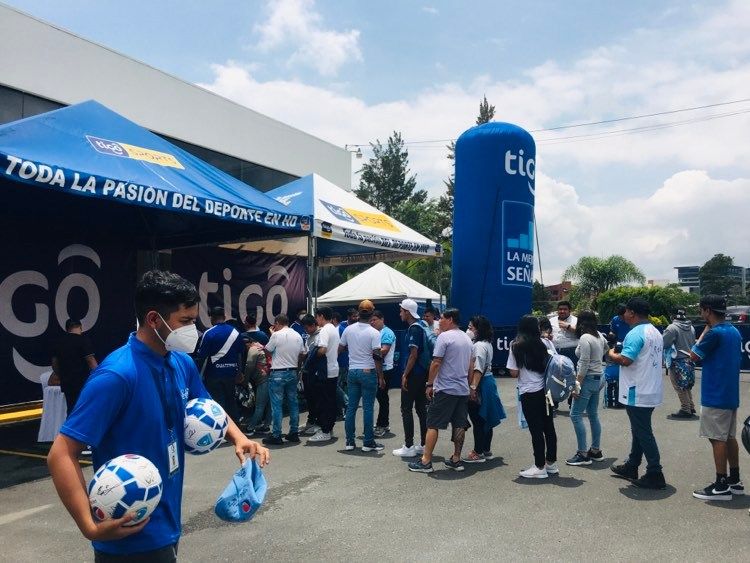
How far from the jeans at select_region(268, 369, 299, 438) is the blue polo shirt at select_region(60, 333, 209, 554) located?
587 cm

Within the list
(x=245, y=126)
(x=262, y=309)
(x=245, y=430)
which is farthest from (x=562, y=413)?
(x=245, y=126)

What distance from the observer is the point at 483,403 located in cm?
727

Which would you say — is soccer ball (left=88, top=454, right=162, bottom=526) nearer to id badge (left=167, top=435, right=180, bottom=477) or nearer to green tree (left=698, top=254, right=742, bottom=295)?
id badge (left=167, top=435, right=180, bottom=477)

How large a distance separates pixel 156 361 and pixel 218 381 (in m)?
6.12

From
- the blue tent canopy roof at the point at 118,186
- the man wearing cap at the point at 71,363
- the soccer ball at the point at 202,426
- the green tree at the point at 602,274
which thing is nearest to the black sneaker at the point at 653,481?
the soccer ball at the point at 202,426

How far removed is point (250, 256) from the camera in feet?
43.3

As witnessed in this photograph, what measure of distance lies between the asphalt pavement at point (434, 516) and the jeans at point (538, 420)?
0.91 ft

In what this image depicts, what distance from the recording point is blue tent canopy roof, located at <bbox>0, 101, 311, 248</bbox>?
6832 millimetres

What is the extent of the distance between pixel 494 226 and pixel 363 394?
771 cm

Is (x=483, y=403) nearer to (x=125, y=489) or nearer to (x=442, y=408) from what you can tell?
(x=442, y=408)

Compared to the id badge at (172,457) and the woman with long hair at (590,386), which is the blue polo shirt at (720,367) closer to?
the woman with long hair at (590,386)

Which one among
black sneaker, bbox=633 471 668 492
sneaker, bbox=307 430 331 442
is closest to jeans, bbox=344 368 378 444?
sneaker, bbox=307 430 331 442

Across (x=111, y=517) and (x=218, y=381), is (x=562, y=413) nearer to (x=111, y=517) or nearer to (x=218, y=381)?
(x=218, y=381)

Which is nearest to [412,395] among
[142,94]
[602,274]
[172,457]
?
[172,457]
